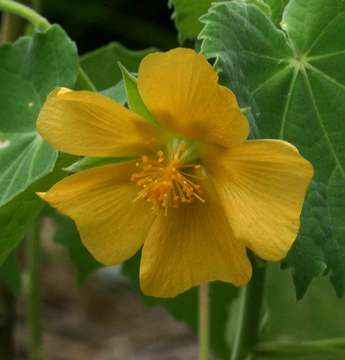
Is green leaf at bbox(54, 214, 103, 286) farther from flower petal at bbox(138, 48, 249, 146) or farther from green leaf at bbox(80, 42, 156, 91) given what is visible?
flower petal at bbox(138, 48, 249, 146)

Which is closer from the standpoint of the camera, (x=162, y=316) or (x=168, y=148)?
(x=168, y=148)

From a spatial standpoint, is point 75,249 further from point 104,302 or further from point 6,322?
point 104,302

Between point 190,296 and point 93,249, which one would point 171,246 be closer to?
point 93,249

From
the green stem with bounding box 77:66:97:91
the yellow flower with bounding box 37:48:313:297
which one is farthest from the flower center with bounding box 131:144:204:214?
the green stem with bounding box 77:66:97:91

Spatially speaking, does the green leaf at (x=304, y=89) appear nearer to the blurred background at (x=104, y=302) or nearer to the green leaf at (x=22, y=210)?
the green leaf at (x=22, y=210)

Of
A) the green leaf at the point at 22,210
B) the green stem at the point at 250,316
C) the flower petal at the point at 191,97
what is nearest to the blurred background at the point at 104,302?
the green stem at the point at 250,316

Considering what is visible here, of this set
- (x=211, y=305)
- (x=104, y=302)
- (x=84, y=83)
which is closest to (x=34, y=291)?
(x=211, y=305)

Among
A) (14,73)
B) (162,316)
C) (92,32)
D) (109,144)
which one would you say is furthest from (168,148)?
A: (162,316)
